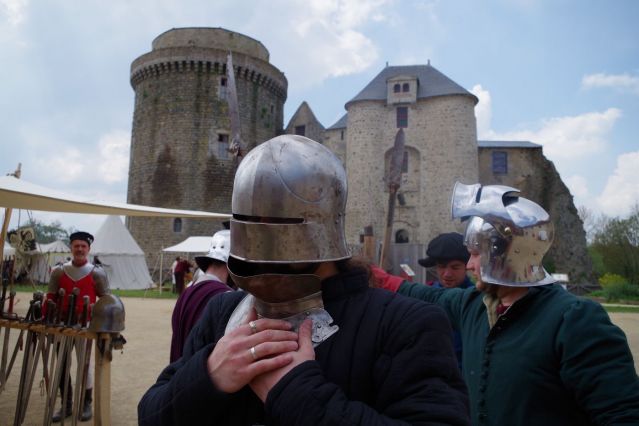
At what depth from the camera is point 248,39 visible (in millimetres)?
30328

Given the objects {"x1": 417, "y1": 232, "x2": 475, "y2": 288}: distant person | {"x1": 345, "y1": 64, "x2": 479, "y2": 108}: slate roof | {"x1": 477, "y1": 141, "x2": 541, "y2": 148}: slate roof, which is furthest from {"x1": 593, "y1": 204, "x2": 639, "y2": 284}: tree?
{"x1": 417, "y1": 232, "x2": 475, "y2": 288}: distant person

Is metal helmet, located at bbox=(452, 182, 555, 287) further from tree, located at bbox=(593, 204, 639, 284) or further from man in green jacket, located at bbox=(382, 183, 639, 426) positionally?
tree, located at bbox=(593, 204, 639, 284)

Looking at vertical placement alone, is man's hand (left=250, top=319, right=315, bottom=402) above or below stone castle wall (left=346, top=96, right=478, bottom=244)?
below

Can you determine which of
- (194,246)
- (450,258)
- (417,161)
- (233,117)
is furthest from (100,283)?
(417,161)

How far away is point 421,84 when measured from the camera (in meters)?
26.8

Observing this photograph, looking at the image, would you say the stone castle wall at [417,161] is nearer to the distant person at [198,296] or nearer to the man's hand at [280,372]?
the distant person at [198,296]

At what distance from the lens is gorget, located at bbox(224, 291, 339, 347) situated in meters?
1.12

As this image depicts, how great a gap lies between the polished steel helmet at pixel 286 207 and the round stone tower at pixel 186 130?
87.1 ft

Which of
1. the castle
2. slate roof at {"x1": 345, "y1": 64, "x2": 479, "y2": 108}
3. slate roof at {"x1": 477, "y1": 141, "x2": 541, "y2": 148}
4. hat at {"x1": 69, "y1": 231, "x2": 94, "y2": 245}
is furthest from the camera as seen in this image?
slate roof at {"x1": 477, "y1": 141, "x2": 541, "y2": 148}

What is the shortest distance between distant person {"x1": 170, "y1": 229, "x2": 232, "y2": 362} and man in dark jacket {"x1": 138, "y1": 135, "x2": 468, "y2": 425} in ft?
4.82

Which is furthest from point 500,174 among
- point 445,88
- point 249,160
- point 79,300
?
point 249,160

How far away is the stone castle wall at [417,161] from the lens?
81.7 feet

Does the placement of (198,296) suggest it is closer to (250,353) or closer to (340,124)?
(250,353)

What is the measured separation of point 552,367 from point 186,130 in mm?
28285
